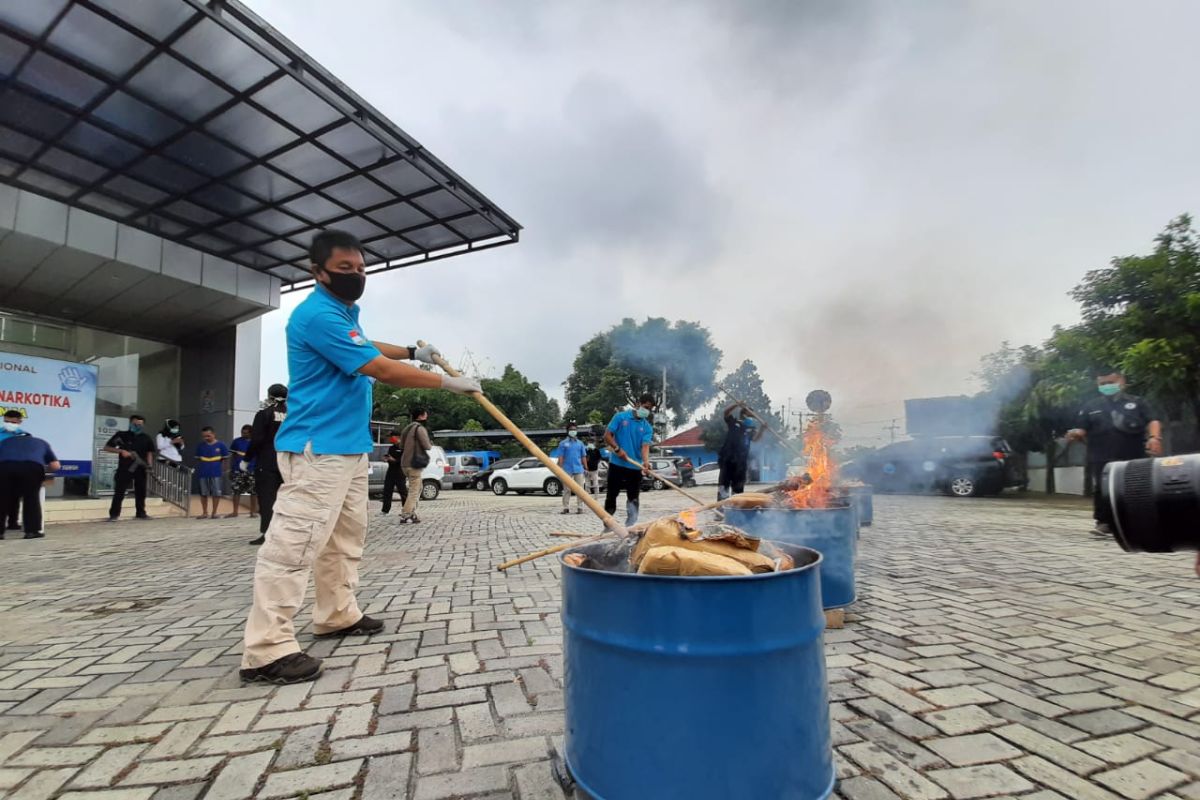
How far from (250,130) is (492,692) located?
27.8 feet

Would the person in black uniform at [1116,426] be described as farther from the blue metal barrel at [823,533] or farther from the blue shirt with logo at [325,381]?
the blue shirt with logo at [325,381]

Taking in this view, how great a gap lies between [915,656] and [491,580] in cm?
296

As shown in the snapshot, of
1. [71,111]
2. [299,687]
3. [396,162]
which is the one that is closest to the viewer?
[299,687]

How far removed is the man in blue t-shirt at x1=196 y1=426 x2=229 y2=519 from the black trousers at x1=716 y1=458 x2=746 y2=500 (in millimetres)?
9366

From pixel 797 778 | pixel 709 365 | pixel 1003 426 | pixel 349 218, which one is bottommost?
pixel 797 778

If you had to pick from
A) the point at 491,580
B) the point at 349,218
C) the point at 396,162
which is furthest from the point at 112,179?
the point at 491,580

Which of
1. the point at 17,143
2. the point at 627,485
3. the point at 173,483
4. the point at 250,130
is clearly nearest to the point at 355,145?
the point at 250,130

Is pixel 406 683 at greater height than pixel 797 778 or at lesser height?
lesser

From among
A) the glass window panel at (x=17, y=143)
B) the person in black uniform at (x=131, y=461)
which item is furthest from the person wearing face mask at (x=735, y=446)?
the glass window panel at (x=17, y=143)

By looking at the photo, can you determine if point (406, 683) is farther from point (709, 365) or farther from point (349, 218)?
point (709, 365)

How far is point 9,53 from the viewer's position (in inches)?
252

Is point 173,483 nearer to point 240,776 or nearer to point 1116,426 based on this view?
point 240,776

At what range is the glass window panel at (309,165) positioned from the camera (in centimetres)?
830

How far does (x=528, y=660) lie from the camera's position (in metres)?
2.75
